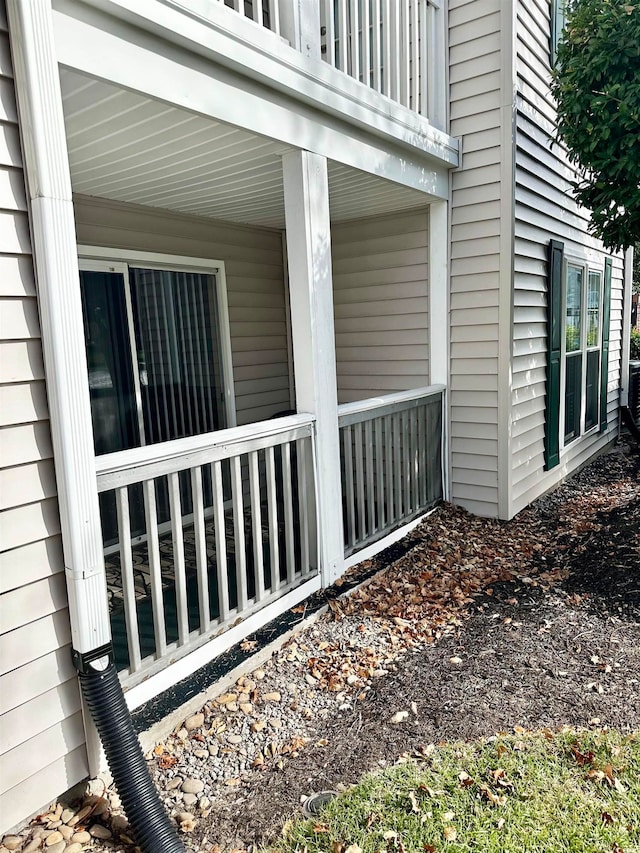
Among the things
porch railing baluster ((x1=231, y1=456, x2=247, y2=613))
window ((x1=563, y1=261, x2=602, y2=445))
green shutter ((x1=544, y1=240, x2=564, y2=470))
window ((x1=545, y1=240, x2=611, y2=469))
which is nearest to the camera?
porch railing baluster ((x1=231, y1=456, x2=247, y2=613))

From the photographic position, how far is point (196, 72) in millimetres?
2639

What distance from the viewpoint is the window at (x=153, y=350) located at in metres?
4.25

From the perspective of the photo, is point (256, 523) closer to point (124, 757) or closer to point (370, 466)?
point (370, 466)

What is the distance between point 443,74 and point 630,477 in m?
4.88

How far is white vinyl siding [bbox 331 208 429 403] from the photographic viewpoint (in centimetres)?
519

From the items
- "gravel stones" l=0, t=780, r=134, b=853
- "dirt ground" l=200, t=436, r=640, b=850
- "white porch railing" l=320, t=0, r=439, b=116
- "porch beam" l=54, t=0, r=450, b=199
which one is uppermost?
"white porch railing" l=320, t=0, r=439, b=116

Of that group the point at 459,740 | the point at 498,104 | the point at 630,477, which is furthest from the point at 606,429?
the point at 459,740

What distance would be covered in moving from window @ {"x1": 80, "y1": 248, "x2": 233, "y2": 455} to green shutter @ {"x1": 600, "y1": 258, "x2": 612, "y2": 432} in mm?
5377

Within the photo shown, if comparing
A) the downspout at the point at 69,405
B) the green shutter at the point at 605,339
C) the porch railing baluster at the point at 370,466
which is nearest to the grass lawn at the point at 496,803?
the downspout at the point at 69,405

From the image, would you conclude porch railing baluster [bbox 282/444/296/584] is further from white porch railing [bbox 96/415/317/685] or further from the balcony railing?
the balcony railing

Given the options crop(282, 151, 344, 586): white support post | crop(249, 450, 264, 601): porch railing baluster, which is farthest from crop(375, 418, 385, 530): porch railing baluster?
crop(249, 450, 264, 601): porch railing baluster

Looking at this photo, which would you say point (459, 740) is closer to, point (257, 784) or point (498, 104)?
point (257, 784)

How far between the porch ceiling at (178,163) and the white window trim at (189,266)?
1.28 feet

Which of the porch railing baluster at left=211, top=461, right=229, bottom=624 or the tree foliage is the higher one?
the tree foliage
